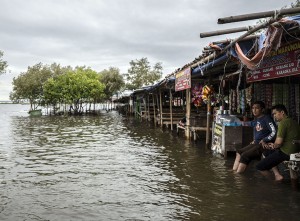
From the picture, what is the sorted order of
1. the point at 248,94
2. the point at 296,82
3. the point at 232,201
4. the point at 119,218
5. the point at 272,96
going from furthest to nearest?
the point at 248,94 → the point at 272,96 → the point at 296,82 → the point at 232,201 → the point at 119,218

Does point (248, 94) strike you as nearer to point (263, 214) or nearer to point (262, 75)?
point (262, 75)

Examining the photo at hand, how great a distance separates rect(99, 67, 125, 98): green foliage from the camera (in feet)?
209

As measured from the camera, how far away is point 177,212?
5.04 m

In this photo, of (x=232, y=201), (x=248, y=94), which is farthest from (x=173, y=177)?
Result: (x=248, y=94)

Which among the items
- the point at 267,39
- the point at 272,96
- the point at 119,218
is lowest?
the point at 119,218

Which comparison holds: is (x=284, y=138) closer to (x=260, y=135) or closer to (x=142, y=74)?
(x=260, y=135)

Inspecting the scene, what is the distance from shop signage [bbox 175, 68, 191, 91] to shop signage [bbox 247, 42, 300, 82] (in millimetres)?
3592

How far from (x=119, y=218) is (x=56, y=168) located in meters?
4.26

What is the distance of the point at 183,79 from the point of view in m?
12.8

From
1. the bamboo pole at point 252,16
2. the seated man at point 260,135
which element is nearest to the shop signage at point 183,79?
the seated man at point 260,135

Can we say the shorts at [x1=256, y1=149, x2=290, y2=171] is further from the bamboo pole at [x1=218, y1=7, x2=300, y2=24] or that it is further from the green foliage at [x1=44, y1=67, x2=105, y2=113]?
the green foliage at [x1=44, y1=67, x2=105, y2=113]

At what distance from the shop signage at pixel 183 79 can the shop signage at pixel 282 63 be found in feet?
11.8

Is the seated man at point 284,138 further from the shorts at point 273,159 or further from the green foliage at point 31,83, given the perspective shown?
the green foliage at point 31,83

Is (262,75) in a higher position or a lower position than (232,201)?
higher
